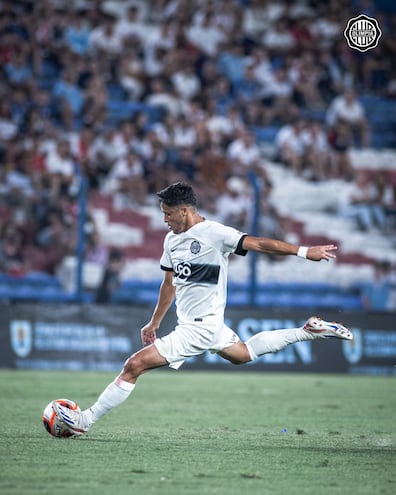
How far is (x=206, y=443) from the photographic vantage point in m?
8.12

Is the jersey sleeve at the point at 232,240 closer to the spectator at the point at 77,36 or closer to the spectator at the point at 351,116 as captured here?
the spectator at the point at 77,36

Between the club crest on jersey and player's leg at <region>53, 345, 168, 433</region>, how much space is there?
0.85m

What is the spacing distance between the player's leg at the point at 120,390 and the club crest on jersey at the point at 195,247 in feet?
2.79

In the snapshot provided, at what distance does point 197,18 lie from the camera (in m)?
23.3

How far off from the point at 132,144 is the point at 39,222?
15.5 ft

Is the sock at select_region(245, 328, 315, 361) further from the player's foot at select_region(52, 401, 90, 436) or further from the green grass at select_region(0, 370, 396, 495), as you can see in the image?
the player's foot at select_region(52, 401, 90, 436)

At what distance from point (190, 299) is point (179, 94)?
46.1 ft

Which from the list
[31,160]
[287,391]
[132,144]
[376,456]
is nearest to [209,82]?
[132,144]

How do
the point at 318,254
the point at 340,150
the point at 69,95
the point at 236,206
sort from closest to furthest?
the point at 318,254 → the point at 236,206 → the point at 69,95 → the point at 340,150

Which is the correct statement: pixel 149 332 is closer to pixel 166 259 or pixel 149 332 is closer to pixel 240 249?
pixel 166 259

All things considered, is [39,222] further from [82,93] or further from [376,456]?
[376,456]

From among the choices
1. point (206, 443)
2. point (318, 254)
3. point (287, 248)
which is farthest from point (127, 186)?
point (318, 254)

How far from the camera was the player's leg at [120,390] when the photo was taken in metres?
7.99

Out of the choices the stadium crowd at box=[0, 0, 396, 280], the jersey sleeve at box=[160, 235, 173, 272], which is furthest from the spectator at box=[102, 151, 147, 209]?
the jersey sleeve at box=[160, 235, 173, 272]
